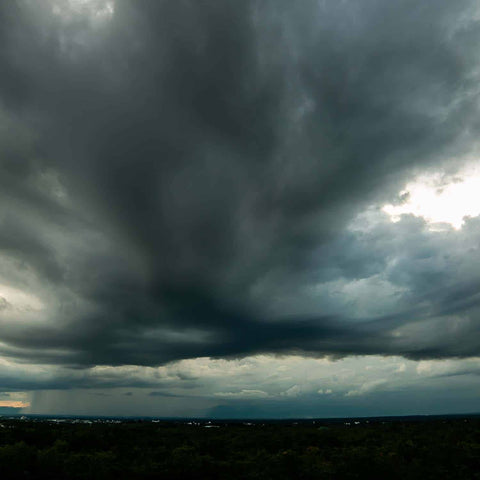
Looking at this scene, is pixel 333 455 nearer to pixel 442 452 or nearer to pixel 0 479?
pixel 442 452

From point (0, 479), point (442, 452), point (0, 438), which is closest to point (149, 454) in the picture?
point (0, 479)

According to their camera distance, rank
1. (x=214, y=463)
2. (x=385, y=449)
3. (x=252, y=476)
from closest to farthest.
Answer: (x=252, y=476) < (x=214, y=463) < (x=385, y=449)

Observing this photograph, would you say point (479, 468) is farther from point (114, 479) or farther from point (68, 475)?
point (68, 475)

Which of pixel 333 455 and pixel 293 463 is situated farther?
pixel 333 455

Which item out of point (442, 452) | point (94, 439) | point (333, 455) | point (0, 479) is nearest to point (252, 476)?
point (333, 455)

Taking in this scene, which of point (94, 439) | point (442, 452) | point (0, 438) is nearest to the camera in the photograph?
point (442, 452)

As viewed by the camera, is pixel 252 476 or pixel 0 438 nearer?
pixel 252 476

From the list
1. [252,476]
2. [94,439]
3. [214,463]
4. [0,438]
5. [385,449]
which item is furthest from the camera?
[94,439]

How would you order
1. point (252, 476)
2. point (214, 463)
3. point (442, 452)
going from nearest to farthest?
point (252, 476)
point (214, 463)
point (442, 452)
